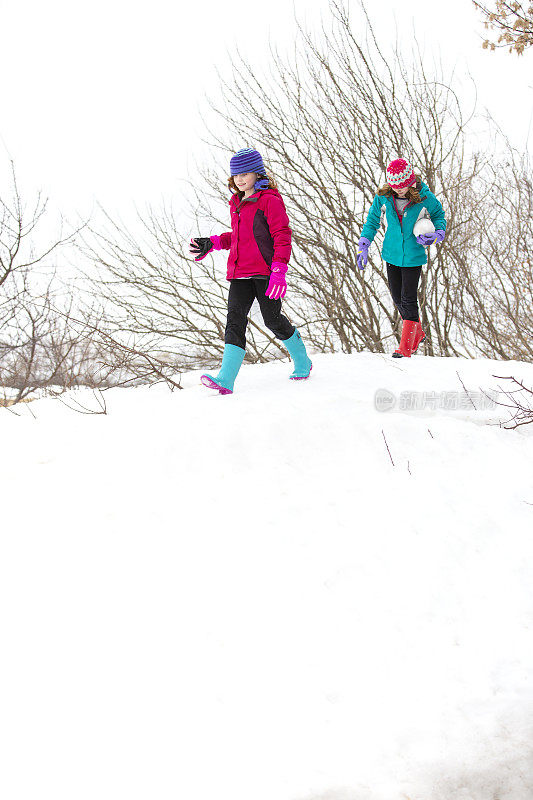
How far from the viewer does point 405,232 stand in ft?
14.0

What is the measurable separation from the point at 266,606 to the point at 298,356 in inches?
76.9

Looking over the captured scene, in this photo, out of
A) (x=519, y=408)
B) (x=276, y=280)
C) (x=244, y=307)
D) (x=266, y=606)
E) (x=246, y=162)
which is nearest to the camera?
(x=266, y=606)

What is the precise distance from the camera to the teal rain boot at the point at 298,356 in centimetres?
345

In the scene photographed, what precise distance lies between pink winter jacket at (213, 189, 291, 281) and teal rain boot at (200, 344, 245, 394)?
46 centimetres

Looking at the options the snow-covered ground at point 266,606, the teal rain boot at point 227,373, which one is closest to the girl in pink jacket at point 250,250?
the teal rain boot at point 227,373

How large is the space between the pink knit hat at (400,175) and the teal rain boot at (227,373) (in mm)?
2000

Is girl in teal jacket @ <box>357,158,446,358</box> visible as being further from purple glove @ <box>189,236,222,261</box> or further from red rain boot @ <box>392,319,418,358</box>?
purple glove @ <box>189,236,222,261</box>

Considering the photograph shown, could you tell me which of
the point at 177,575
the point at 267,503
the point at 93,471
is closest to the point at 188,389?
the point at 93,471

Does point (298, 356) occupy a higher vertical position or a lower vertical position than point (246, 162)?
lower

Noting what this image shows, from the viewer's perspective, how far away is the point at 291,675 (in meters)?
1.66

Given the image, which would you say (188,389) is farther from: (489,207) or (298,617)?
(489,207)

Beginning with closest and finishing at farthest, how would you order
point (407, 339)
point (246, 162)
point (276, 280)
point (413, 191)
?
point (276, 280)
point (246, 162)
point (413, 191)
point (407, 339)

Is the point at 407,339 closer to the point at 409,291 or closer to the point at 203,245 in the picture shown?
the point at 409,291

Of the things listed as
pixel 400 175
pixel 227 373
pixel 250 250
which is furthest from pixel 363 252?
pixel 227 373
